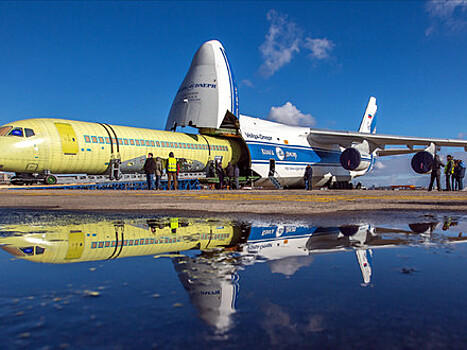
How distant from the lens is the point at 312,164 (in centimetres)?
1988

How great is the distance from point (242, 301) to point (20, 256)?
135 cm

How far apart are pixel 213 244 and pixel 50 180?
11.8m

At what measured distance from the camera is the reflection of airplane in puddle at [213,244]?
4.53 feet

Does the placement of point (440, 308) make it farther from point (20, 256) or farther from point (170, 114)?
point (170, 114)

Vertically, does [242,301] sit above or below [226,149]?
below

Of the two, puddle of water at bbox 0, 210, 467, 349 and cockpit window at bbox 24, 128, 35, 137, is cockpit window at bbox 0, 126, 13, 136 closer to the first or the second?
cockpit window at bbox 24, 128, 35, 137

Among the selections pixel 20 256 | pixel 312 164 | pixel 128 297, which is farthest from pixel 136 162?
pixel 128 297

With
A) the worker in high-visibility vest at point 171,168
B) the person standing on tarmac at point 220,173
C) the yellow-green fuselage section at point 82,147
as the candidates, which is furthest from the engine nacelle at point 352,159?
the worker in high-visibility vest at point 171,168

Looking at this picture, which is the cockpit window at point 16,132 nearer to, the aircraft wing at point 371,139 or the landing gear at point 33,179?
the landing gear at point 33,179

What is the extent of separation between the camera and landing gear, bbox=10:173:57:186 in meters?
12.4

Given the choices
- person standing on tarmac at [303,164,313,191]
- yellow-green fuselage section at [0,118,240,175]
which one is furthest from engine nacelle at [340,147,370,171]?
yellow-green fuselage section at [0,118,240,175]

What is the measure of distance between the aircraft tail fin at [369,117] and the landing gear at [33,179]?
780 inches

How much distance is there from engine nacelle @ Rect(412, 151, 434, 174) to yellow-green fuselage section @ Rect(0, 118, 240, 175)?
9694 millimetres

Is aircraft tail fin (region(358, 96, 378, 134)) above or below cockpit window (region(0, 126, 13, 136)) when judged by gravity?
above
